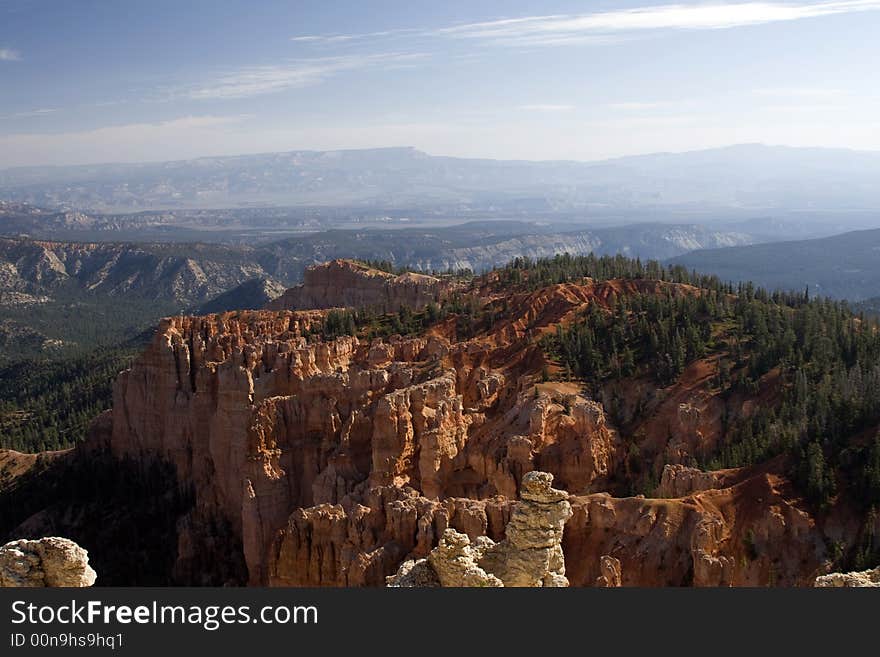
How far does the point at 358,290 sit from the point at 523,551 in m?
80.4

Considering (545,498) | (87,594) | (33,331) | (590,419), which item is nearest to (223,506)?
(590,419)

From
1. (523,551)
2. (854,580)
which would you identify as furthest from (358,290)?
(854,580)

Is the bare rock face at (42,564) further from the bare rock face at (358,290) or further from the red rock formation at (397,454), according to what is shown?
the bare rock face at (358,290)

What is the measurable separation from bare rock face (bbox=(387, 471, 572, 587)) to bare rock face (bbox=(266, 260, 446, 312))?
2542 inches

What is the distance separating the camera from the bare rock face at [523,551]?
22562 mm

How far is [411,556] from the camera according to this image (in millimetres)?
35188

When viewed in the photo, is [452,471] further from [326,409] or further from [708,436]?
[708,436]

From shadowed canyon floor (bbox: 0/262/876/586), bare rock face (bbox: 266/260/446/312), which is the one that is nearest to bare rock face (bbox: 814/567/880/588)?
shadowed canyon floor (bbox: 0/262/876/586)

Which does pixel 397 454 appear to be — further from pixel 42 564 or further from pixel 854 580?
pixel 854 580

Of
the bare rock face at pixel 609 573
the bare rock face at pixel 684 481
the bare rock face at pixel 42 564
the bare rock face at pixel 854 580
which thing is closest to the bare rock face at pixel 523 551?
the bare rock face at pixel 854 580

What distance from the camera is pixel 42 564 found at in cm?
1928

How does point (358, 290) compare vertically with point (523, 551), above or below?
below

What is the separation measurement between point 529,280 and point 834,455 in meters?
52.4

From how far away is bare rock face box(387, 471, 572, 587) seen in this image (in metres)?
22.6
